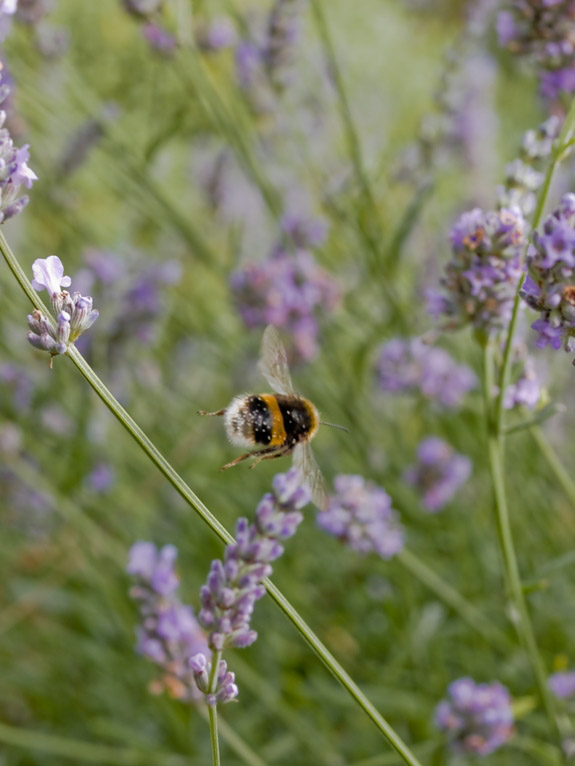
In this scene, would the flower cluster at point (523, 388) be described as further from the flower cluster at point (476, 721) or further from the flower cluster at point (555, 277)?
the flower cluster at point (476, 721)

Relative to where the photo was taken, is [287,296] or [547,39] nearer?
[547,39]

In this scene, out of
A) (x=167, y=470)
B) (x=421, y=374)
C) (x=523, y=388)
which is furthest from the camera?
(x=421, y=374)

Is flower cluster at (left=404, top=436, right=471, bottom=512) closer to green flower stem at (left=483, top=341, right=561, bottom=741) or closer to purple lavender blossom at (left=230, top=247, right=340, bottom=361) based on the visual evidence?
purple lavender blossom at (left=230, top=247, right=340, bottom=361)

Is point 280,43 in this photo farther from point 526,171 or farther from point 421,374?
point 526,171

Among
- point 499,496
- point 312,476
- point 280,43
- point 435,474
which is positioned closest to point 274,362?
point 312,476

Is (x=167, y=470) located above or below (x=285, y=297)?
below

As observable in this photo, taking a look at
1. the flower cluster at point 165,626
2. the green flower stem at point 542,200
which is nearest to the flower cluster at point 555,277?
the green flower stem at point 542,200

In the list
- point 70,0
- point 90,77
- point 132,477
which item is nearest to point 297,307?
point 132,477

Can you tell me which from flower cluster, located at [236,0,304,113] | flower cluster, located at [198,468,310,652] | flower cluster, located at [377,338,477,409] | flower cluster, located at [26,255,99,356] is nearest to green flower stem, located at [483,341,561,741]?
flower cluster, located at [198,468,310,652]
